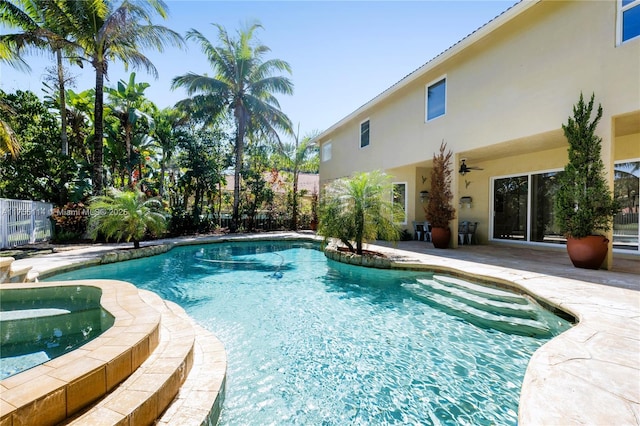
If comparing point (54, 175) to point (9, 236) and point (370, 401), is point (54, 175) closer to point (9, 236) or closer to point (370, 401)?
point (9, 236)

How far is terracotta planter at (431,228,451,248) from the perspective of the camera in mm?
10203

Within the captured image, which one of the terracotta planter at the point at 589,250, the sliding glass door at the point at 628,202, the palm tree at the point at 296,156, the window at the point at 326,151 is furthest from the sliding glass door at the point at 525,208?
the palm tree at the point at 296,156

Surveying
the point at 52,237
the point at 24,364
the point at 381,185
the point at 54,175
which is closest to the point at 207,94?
the point at 54,175

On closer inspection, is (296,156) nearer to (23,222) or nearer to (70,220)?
(70,220)

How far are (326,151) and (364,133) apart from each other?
15.5ft

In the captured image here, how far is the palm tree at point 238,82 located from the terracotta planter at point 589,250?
15.4 meters

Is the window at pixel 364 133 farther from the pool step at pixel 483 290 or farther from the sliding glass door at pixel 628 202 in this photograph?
the pool step at pixel 483 290

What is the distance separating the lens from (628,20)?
609 centimetres

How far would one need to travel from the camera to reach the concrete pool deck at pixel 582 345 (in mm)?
2045

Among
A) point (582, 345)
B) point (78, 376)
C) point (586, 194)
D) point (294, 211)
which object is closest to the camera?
point (78, 376)

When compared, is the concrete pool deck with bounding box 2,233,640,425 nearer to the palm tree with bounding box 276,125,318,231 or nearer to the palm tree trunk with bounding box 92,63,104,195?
the palm tree trunk with bounding box 92,63,104,195

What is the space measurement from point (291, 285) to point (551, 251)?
8.71m

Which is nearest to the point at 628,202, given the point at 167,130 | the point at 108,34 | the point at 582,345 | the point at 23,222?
the point at 582,345

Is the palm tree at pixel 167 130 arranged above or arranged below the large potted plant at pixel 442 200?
above
